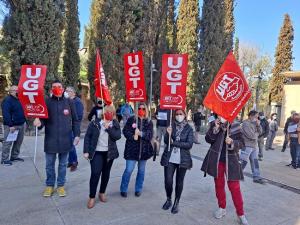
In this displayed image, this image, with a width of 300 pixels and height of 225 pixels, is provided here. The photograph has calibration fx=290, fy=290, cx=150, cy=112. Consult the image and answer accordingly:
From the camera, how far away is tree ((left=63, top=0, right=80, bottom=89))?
18.7m

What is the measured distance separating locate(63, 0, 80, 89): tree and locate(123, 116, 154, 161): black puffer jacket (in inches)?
585

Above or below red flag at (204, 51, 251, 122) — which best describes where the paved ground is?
below

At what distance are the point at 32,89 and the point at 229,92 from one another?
3.18m

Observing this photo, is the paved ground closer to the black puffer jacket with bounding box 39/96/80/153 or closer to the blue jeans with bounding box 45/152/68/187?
the blue jeans with bounding box 45/152/68/187

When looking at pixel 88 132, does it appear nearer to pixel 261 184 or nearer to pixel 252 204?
pixel 252 204

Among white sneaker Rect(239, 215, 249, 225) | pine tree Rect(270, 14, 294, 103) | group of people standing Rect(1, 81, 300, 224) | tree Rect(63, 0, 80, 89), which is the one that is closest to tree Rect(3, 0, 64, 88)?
tree Rect(63, 0, 80, 89)

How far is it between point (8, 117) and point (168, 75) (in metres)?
4.01

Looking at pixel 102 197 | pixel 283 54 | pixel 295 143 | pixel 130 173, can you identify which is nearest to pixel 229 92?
pixel 130 173

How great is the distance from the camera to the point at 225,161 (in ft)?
13.7

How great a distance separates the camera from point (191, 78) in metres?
20.4

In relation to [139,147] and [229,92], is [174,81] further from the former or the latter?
[139,147]

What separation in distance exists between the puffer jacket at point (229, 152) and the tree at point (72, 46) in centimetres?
1586

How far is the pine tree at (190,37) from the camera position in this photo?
20539mm

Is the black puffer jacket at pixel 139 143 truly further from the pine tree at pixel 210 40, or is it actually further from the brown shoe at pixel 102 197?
the pine tree at pixel 210 40
